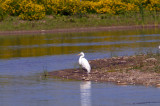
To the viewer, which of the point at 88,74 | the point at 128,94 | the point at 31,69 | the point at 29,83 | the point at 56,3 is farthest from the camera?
the point at 56,3

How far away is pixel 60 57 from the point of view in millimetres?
23000

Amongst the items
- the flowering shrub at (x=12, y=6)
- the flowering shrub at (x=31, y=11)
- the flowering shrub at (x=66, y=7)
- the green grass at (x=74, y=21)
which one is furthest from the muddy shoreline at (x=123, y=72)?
the flowering shrub at (x=12, y=6)

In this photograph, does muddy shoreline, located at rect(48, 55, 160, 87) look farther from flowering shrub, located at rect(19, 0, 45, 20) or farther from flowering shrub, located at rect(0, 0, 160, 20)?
flowering shrub, located at rect(0, 0, 160, 20)

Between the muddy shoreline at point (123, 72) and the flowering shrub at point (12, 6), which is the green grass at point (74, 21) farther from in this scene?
the muddy shoreline at point (123, 72)

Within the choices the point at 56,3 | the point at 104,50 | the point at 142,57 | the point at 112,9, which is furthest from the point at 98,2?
the point at 142,57

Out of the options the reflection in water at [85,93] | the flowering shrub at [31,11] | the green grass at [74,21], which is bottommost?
the green grass at [74,21]

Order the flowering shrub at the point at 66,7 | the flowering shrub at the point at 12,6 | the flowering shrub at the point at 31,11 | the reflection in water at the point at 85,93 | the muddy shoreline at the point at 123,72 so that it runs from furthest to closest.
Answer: the flowering shrub at the point at 12,6 < the flowering shrub at the point at 66,7 < the flowering shrub at the point at 31,11 < the muddy shoreline at the point at 123,72 < the reflection in water at the point at 85,93

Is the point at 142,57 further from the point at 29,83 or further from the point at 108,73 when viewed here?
the point at 29,83

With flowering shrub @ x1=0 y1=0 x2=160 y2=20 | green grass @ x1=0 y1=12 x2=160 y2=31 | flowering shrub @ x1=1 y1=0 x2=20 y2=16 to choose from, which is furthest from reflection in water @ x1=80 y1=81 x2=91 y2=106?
flowering shrub @ x1=1 y1=0 x2=20 y2=16

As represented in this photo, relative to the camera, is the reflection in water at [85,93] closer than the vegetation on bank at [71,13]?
Yes

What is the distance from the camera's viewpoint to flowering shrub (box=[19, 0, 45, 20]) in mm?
48562

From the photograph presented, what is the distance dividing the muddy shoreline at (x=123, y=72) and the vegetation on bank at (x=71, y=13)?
27443mm

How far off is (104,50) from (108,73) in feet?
30.5

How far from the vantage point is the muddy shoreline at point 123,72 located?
14744mm
